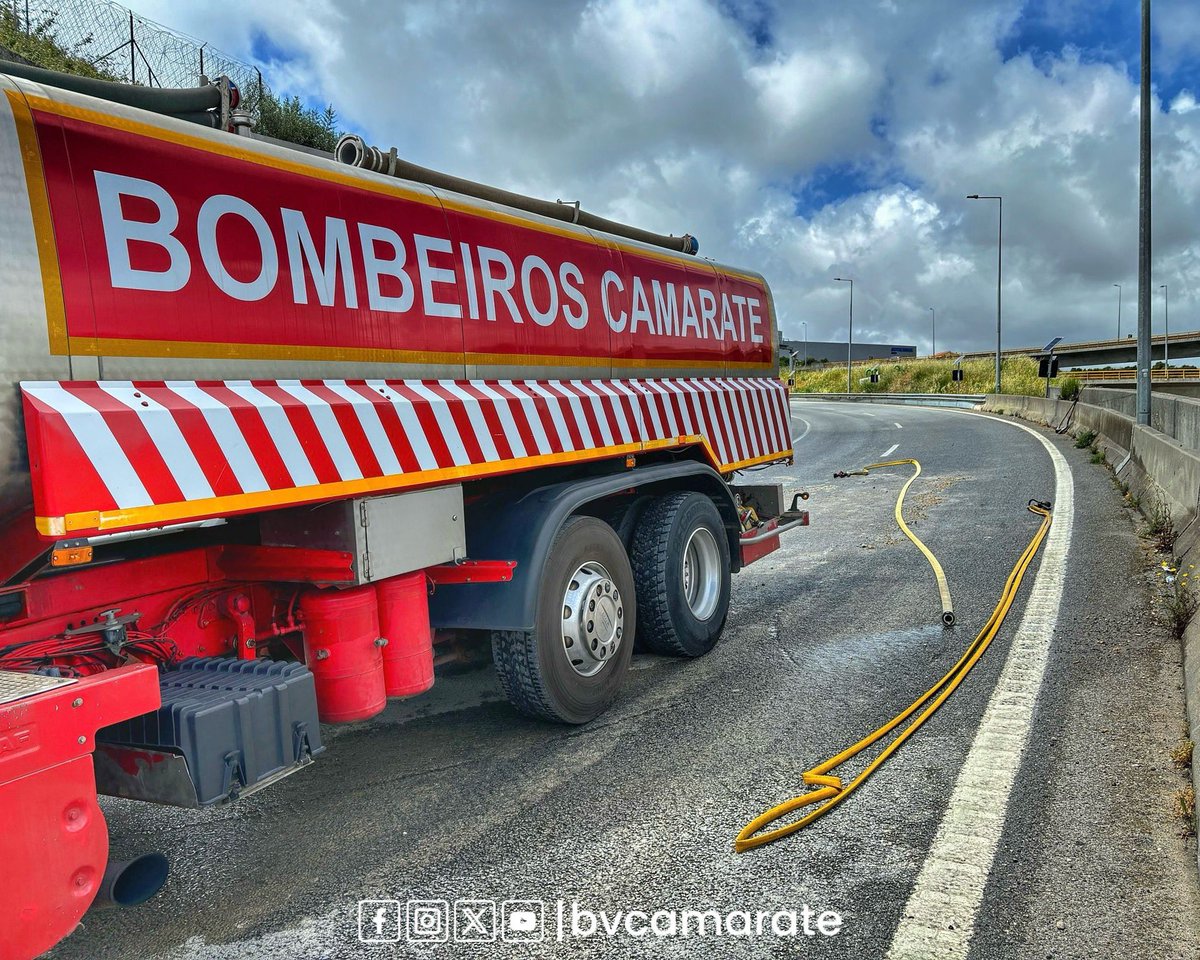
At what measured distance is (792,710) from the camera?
482cm

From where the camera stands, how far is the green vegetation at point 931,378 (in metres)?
54.5

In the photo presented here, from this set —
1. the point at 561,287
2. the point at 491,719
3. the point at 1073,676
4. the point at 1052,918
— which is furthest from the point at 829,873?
the point at 561,287

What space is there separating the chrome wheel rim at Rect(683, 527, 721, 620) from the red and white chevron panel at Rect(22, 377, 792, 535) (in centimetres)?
115

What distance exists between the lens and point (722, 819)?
11.9 ft

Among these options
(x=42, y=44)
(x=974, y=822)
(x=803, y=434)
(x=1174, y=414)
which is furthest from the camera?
(x=803, y=434)

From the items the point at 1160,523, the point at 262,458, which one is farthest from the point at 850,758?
the point at 1160,523

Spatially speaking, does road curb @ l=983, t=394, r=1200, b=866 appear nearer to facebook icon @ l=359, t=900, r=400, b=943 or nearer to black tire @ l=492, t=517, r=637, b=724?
black tire @ l=492, t=517, r=637, b=724

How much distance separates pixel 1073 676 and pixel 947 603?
1642mm

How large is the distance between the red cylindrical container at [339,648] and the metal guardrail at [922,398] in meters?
39.9

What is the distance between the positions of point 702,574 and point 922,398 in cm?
4952

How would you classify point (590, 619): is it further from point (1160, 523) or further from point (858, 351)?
point (858, 351)

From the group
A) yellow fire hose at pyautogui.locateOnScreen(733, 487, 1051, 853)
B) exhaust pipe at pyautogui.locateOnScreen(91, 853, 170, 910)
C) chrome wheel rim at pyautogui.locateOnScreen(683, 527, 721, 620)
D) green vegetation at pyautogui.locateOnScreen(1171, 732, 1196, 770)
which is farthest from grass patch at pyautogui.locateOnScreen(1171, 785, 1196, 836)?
exhaust pipe at pyautogui.locateOnScreen(91, 853, 170, 910)

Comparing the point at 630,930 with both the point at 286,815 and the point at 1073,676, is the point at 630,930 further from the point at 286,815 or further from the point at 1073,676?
the point at 1073,676

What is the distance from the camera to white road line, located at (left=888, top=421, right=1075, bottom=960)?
2.81m
